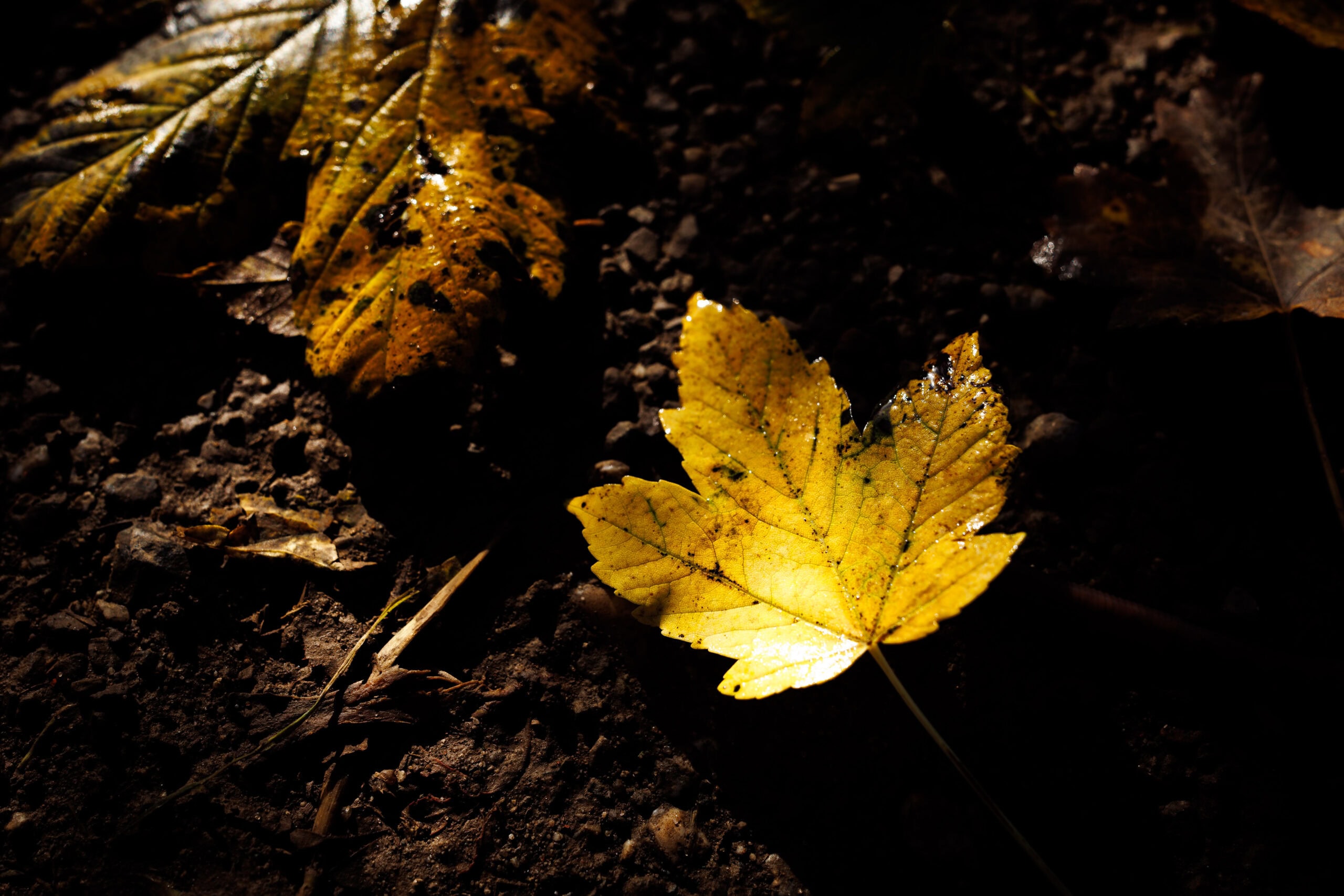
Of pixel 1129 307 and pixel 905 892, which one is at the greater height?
pixel 1129 307

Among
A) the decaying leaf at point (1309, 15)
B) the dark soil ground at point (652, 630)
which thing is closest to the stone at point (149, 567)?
the dark soil ground at point (652, 630)

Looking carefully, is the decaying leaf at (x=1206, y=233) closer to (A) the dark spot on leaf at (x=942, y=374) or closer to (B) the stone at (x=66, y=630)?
(A) the dark spot on leaf at (x=942, y=374)

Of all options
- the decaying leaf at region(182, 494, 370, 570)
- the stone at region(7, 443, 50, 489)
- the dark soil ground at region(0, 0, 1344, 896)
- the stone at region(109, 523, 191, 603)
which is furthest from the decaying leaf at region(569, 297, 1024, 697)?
the stone at region(7, 443, 50, 489)

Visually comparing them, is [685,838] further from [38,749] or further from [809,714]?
[38,749]

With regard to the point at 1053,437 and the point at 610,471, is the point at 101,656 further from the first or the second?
the point at 1053,437

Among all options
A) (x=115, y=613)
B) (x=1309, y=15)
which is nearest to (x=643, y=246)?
(x=115, y=613)

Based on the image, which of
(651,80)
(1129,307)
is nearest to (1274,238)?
(1129,307)
